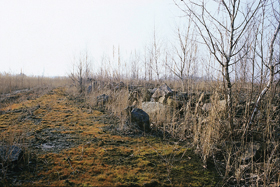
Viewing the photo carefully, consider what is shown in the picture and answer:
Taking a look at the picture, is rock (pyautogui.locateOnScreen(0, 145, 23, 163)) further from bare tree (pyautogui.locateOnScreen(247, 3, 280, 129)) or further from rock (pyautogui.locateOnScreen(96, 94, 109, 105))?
rock (pyautogui.locateOnScreen(96, 94, 109, 105))

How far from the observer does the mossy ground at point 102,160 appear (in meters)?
1.75

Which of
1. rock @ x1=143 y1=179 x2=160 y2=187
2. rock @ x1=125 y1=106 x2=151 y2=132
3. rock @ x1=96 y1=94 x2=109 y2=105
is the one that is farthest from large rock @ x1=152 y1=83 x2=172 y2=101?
rock @ x1=143 y1=179 x2=160 y2=187

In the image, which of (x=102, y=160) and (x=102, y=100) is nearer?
(x=102, y=160)

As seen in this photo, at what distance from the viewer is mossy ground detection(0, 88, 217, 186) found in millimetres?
1755

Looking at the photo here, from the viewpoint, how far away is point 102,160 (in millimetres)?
2137

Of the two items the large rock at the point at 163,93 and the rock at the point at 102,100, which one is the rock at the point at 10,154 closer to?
the large rock at the point at 163,93

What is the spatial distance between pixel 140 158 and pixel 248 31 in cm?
217

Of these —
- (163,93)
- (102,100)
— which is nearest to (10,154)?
(163,93)

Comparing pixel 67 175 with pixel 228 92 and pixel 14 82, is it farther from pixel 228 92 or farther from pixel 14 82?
pixel 14 82

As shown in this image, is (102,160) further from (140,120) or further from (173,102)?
(173,102)

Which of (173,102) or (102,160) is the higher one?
(173,102)

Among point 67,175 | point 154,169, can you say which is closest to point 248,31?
point 154,169

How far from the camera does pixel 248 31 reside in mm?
2400

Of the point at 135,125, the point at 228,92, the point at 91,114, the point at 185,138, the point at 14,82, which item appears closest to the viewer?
the point at 228,92
